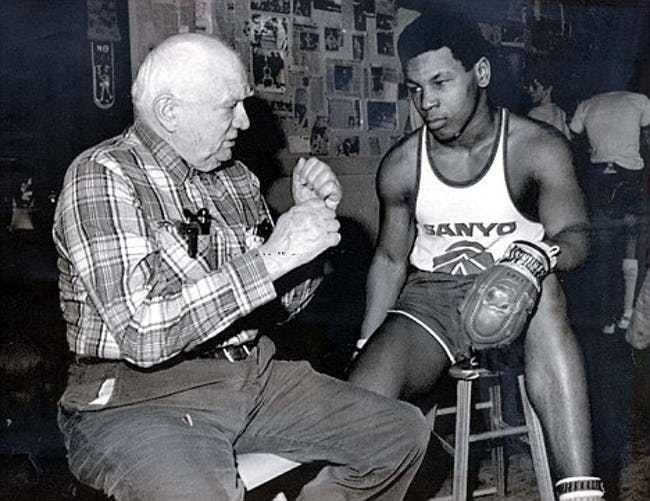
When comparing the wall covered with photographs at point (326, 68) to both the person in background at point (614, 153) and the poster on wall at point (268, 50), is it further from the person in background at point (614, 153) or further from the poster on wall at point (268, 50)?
the person in background at point (614, 153)

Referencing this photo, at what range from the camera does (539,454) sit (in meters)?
1.22

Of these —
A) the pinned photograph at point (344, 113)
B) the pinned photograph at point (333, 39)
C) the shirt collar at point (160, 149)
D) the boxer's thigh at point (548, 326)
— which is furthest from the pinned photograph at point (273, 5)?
the boxer's thigh at point (548, 326)

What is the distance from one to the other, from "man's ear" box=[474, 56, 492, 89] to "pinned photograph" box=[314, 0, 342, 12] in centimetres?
37


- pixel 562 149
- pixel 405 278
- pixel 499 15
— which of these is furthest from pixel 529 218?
pixel 499 15

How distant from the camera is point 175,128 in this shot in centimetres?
99

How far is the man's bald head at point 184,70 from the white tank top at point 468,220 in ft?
1.71

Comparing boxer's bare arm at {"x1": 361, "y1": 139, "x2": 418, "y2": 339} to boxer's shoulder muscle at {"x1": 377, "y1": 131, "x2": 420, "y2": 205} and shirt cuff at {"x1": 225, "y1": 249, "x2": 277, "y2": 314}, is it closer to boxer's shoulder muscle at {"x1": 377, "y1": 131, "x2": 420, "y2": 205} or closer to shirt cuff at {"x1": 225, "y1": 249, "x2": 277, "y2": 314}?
boxer's shoulder muscle at {"x1": 377, "y1": 131, "x2": 420, "y2": 205}

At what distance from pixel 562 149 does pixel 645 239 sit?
96 centimetres

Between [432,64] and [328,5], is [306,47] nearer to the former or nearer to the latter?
[328,5]

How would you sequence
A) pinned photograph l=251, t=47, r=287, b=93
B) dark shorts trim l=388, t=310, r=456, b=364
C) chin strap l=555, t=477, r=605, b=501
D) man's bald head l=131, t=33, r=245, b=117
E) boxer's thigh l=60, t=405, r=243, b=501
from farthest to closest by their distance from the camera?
pinned photograph l=251, t=47, r=287, b=93
dark shorts trim l=388, t=310, r=456, b=364
chin strap l=555, t=477, r=605, b=501
man's bald head l=131, t=33, r=245, b=117
boxer's thigh l=60, t=405, r=243, b=501

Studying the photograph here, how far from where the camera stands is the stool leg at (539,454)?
3.90 feet

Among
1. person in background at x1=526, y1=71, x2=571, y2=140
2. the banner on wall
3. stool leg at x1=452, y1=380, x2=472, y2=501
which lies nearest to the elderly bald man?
stool leg at x1=452, y1=380, x2=472, y2=501

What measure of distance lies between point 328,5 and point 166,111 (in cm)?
74

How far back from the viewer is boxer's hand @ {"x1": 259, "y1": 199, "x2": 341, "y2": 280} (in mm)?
854
